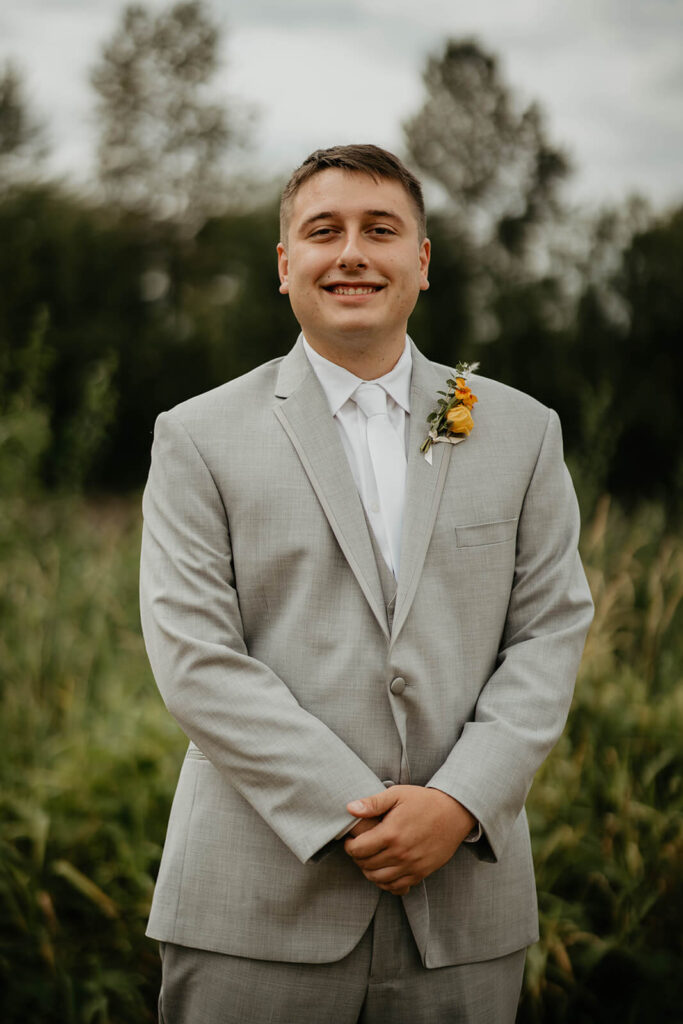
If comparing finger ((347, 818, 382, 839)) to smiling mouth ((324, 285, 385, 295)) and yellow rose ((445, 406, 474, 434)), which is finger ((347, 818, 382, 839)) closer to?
yellow rose ((445, 406, 474, 434))

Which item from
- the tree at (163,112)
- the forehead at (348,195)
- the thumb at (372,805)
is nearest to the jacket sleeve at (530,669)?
the thumb at (372,805)

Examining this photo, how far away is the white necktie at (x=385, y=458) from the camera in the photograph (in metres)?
1.83

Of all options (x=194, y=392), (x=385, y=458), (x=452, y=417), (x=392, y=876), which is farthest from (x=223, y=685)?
(x=194, y=392)

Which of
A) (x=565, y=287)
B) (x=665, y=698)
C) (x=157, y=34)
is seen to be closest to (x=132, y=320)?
(x=565, y=287)

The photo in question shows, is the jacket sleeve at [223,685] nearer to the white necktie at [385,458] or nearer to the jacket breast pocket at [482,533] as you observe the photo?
the white necktie at [385,458]

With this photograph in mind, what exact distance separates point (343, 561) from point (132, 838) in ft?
5.66

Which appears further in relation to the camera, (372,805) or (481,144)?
(481,144)

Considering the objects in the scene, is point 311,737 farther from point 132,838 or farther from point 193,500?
point 132,838

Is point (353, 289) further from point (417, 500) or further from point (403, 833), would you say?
point (403, 833)

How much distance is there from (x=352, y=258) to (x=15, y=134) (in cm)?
928

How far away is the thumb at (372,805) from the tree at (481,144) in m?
10.7

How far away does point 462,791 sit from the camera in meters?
1.64

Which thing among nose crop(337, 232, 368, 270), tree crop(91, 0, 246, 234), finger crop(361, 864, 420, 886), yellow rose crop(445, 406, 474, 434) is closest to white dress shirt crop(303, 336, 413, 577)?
yellow rose crop(445, 406, 474, 434)

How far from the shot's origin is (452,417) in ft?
6.06
